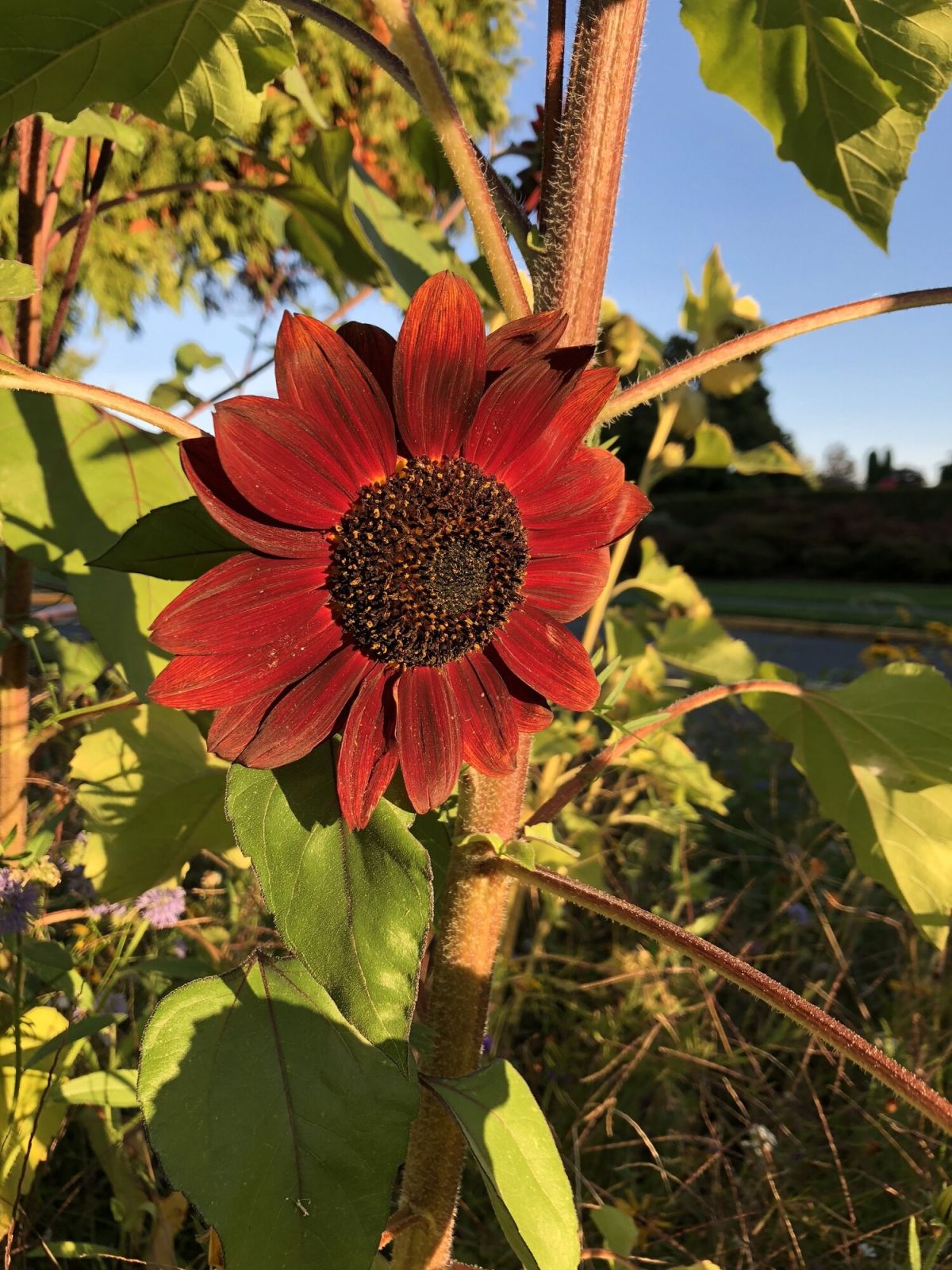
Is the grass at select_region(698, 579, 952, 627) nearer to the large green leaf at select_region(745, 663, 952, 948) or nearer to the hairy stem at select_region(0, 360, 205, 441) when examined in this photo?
the large green leaf at select_region(745, 663, 952, 948)

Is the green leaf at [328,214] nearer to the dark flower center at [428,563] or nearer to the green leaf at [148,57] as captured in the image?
the green leaf at [148,57]

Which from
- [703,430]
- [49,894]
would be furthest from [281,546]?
[49,894]

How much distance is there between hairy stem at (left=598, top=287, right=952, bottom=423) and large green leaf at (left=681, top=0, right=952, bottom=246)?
0.52 ft

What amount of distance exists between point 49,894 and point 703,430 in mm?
1124

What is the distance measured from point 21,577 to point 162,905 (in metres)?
0.34

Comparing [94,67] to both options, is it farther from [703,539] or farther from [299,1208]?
[703,539]

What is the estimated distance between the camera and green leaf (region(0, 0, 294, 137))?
51cm

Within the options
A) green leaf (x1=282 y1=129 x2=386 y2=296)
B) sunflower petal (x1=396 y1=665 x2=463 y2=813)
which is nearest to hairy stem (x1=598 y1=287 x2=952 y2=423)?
sunflower petal (x1=396 y1=665 x2=463 y2=813)

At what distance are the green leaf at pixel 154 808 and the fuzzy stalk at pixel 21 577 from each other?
16 centimetres

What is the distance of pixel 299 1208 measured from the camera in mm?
403

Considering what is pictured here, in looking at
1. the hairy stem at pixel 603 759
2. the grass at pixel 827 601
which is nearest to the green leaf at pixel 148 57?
the hairy stem at pixel 603 759

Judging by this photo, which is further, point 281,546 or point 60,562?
point 60,562

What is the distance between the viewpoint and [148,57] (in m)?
0.55

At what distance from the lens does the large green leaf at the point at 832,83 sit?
0.58 metres
